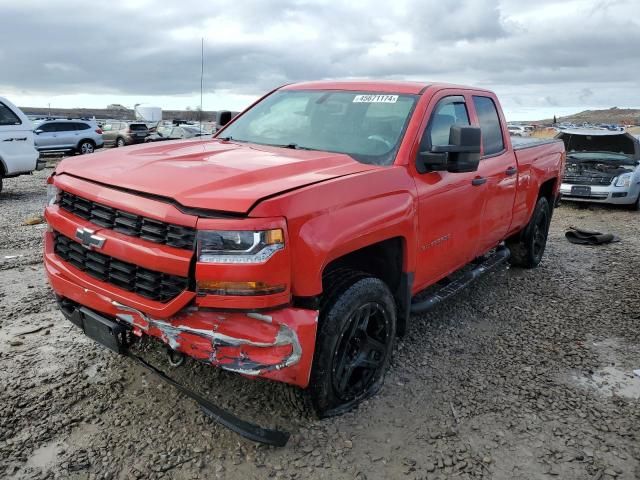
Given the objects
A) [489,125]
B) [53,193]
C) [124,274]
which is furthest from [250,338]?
[489,125]

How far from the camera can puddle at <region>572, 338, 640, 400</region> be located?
139 inches

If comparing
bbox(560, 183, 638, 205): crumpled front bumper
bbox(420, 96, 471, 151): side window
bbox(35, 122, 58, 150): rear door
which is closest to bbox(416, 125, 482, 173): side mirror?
bbox(420, 96, 471, 151): side window

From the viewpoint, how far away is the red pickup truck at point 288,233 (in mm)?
2391

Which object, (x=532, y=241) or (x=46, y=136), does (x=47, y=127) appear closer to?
(x=46, y=136)

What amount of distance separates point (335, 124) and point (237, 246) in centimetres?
172

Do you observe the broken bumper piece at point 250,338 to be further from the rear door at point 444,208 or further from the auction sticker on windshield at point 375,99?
the auction sticker on windshield at point 375,99

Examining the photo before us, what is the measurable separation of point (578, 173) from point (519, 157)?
22.9 feet

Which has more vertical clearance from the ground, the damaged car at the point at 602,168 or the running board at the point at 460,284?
the damaged car at the point at 602,168

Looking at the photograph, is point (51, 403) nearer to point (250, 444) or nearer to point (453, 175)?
point (250, 444)

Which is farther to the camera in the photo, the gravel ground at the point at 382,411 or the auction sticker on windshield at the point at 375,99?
the auction sticker on windshield at the point at 375,99

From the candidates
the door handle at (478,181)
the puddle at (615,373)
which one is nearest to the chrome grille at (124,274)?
the door handle at (478,181)

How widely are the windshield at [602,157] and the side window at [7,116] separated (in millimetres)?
11461

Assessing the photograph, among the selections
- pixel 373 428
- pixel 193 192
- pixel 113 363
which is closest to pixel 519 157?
pixel 373 428

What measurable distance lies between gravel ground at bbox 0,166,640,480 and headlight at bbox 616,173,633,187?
6.81 metres
